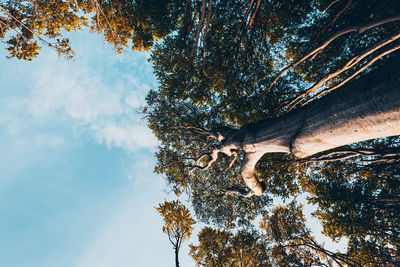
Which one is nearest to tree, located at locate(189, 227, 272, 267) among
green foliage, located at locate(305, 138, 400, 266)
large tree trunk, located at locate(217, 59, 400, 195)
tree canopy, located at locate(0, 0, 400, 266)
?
tree canopy, located at locate(0, 0, 400, 266)

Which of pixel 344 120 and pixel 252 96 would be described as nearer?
pixel 344 120

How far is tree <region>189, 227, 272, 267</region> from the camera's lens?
7.41m

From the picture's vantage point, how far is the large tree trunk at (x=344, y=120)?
1856 millimetres

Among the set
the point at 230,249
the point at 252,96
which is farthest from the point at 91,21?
the point at 230,249

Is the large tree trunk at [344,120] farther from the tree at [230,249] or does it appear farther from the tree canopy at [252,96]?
the tree at [230,249]

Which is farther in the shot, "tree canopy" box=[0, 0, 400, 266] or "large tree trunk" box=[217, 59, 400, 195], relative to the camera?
"tree canopy" box=[0, 0, 400, 266]

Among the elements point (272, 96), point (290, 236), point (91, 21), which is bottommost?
point (290, 236)

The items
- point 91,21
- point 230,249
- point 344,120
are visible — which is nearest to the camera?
point 344,120

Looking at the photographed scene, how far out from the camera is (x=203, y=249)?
7.85 metres

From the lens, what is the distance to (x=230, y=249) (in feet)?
24.7

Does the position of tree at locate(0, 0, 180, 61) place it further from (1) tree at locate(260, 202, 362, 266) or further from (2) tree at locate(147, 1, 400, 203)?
(1) tree at locate(260, 202, 362, 266)

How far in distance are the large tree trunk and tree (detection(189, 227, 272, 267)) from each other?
20.9ft

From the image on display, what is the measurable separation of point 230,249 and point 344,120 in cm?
773

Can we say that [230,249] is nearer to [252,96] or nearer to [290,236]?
[290,236]
